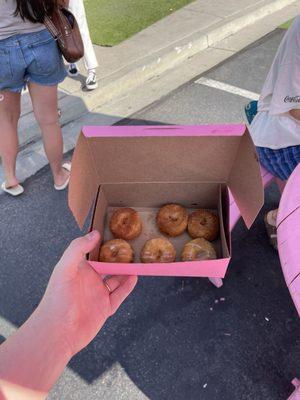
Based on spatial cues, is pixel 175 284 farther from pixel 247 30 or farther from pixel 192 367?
pixel 247 30

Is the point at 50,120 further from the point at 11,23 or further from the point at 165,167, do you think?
the point at 165,167

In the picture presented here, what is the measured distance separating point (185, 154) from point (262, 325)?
1197 millimetres

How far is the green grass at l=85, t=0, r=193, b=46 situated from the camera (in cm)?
487

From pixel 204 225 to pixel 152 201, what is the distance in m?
0.26

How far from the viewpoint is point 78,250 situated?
1304mm

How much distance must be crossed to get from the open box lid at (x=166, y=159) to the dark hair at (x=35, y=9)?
1131mm

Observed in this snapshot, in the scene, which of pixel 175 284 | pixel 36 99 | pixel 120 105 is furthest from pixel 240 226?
pixel 120 105

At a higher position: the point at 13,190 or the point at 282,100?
the point at 282,100

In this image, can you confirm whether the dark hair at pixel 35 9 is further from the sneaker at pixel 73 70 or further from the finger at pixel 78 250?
the sneaker at pixel 73 70

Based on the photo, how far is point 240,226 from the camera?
8.44 ft

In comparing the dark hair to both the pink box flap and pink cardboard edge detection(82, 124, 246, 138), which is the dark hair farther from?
the pink box flap

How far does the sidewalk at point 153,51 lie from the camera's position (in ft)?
11.8

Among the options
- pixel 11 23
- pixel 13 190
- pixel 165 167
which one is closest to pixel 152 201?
pixel 165 167

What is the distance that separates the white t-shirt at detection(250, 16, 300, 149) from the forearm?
4.64 ft
